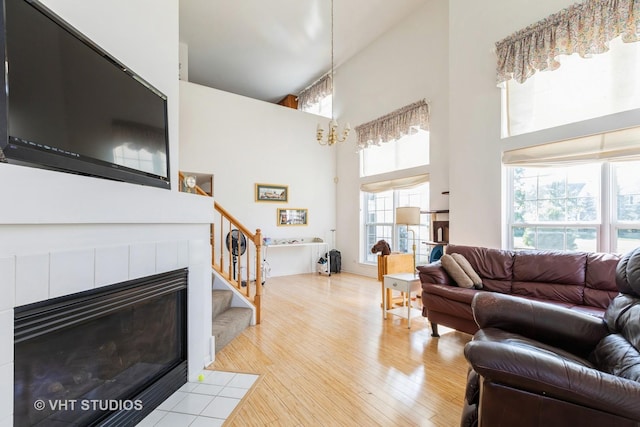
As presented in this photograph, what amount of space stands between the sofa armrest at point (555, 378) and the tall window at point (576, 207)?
2.94 meters

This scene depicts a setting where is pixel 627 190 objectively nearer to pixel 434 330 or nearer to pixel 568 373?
pixel 434 330

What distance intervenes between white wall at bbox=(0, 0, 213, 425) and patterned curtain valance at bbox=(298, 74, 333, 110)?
5.49 m

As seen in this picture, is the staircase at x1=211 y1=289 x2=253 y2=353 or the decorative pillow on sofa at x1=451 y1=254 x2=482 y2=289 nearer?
the staircase at x1=211 y1=289 x2=253 y2=353

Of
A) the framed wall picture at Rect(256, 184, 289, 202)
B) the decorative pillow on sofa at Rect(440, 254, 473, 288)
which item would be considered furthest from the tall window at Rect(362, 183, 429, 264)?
the decorative pillow on sofa at Rect(440, 254, 473, 288)

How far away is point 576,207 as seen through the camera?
3316 mm

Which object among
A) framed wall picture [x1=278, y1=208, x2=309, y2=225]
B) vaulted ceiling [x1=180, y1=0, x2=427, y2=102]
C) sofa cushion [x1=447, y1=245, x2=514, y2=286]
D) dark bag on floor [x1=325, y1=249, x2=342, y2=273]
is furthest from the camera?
dark bag on floor [x1=325, y1=249, x2=342, y2=273]

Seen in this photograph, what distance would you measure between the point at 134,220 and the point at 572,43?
174 inches

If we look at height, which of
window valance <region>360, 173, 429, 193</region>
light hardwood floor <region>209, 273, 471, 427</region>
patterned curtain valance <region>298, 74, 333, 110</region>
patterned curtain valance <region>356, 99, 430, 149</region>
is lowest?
light hardwood floor <region>209, 273, 471, 427</region>

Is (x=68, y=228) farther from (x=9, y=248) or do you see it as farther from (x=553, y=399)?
(x=553, y=399)

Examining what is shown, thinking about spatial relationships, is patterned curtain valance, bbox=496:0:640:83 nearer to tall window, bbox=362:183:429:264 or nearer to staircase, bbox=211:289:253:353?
tall window, bbox=362:183:429:264

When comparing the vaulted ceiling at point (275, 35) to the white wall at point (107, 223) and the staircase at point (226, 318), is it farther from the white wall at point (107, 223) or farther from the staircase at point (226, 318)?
the staircase at point (226, 318)

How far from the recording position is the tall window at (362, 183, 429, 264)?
209 inches

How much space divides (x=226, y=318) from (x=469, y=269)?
2701 mm

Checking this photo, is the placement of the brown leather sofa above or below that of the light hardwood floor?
above
